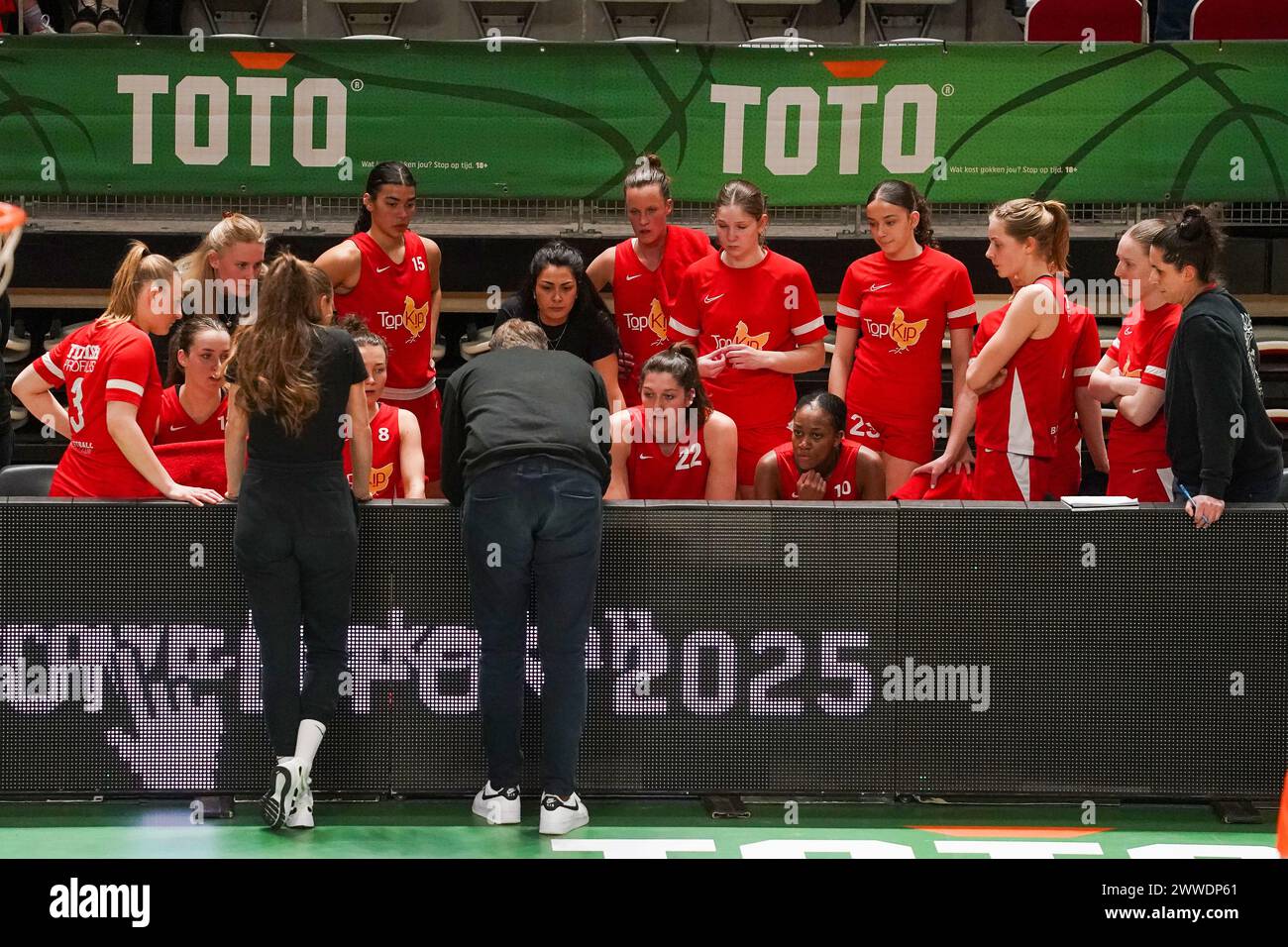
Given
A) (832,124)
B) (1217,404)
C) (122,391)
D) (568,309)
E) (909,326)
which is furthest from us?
(832,124)

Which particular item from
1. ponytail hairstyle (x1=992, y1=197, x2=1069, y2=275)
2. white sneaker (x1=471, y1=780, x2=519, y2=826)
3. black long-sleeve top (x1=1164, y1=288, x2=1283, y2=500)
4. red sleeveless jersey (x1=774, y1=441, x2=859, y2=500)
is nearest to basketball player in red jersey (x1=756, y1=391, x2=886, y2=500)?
red sleeveless jersey (x1=774, y1=441, x2=859, y2=500)

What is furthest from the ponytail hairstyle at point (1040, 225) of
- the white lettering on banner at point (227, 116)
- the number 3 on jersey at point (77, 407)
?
the white lettering on banner at point (227, 116)

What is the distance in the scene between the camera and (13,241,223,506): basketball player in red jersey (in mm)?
5824

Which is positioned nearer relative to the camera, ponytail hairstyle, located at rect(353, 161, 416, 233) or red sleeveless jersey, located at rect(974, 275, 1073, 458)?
red sleeveless jersey, located at rect(974, 275, 1073, 458)

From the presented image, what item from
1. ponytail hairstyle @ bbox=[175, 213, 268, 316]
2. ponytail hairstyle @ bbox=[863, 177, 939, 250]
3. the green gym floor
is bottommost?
the green gym floor

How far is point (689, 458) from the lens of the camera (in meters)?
6.59

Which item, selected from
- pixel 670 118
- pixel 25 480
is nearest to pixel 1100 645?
pixel 25 480

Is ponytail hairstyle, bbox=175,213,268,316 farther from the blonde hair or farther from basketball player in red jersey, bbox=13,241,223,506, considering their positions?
basketball player in red jersey, bbox=13,241,223,506

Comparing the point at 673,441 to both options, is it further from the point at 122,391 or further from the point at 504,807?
the point at 122,391

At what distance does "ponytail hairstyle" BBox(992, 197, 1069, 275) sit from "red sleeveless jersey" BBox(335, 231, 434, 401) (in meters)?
2.76

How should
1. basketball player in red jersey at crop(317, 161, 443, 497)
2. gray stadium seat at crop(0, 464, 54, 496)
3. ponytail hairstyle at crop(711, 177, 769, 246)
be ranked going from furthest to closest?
basketball player in red jersey at crop(317, 161, 443, 497) < ponytail hairstyle at crop(711, 177, 769, 246) < gray stadium seat at crop(0, 464, 54, 496)

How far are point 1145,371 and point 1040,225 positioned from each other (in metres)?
0.76

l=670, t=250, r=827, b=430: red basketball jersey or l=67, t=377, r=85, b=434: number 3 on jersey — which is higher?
l=670, t=250, r=827, b=430: red basketball jersey
